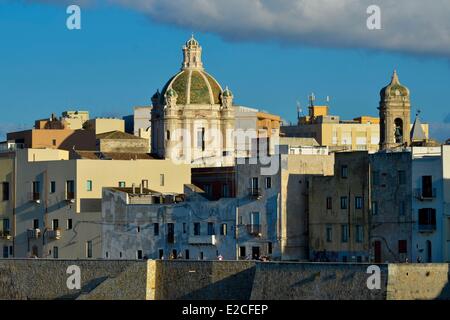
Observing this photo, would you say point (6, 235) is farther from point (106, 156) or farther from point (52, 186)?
point (106, 156)

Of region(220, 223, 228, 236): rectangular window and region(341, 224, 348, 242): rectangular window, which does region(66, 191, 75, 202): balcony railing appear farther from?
region(341, 224, 348, 242): rectangular window

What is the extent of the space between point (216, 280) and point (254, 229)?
26.9 ft

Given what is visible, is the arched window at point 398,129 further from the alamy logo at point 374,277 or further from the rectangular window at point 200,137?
the alamy logo at point 374,277

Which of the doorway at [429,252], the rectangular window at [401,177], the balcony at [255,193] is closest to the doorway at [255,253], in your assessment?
the balcony at [255,193]

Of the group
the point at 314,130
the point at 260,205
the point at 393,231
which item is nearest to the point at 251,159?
the point at 260,205

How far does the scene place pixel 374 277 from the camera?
67250 millimetres

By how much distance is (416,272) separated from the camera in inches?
2655

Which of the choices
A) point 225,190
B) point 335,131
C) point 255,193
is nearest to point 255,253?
point 255,193

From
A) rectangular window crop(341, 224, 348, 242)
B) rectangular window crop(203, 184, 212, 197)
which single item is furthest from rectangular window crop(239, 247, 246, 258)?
rectangular window crop(203, 184, 212, 197)

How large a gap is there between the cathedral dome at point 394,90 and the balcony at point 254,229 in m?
16.5

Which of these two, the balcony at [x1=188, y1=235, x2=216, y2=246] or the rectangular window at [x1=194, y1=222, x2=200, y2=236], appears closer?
the balcony at [x1=188, y1=235, x2=216, y2=246]

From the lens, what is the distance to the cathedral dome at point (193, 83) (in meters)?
105

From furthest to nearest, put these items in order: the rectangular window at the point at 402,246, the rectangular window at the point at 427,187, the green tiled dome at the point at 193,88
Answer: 1. the green tiled dome at the point at 193,88
2. the rectangular window at the point at 402,246
3. the rectangular window at the point at 427,187

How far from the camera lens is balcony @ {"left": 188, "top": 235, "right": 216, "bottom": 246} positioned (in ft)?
272
